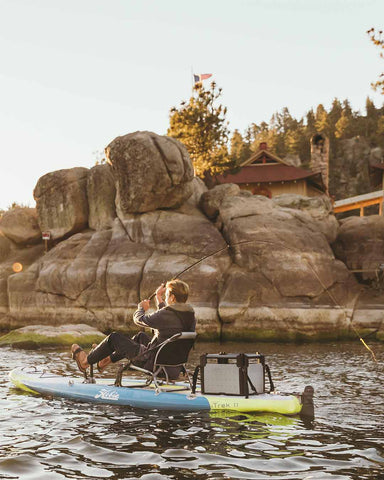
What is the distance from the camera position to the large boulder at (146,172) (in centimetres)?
2756

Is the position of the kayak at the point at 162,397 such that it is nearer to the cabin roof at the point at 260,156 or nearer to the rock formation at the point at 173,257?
the rock formation at the point at 173,257

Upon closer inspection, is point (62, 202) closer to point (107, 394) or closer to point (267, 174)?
point (267, 174)

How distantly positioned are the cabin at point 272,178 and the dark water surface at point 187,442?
35.7m

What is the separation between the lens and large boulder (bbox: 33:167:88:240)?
3055cm

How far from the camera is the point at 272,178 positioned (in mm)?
46375

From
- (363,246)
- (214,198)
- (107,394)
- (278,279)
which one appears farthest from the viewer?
(214,198)

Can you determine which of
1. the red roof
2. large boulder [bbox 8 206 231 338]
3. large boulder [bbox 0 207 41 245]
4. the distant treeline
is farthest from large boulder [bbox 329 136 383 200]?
large boulder [bbox 8 206 231 338]

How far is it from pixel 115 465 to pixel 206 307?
1781cm

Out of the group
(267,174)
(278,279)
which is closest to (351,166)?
(267,174)

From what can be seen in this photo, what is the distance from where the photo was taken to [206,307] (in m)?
24.0

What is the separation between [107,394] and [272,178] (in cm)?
3813

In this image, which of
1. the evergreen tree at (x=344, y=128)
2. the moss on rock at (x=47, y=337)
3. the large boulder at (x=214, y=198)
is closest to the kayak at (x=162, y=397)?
the moss on rock at (x=47, y=337)

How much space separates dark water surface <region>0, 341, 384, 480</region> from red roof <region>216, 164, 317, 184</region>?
116 feet

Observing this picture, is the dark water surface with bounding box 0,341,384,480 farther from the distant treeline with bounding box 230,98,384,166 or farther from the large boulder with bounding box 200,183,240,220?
the distant treeline with bounding box 230,98,384,166
